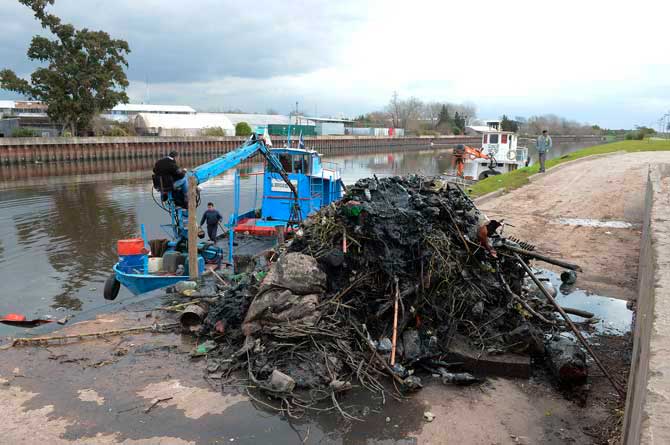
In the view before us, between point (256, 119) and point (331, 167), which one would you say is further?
point (256, 119)

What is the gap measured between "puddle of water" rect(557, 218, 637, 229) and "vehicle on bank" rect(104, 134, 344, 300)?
738 centimetres

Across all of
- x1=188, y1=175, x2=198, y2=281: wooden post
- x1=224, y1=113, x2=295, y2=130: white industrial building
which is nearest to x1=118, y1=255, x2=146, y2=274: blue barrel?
x1=188, y1=175, x2=198, y2=281: wooden post

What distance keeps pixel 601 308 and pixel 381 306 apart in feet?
13.0

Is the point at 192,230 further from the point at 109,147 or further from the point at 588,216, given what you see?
the point at 109,147

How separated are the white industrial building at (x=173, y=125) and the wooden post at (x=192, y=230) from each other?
5431cm

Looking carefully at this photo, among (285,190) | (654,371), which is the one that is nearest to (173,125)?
(285,190)

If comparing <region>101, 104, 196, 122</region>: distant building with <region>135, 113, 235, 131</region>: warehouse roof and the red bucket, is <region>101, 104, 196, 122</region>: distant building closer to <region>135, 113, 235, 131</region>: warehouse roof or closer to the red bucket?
<region>135, 113, 235, 131</region>: warehouse roof

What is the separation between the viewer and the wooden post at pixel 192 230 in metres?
9.45

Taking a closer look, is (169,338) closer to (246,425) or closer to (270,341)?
(270,341)

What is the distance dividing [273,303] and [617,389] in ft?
Answer: 13.4

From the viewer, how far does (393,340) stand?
232 inches

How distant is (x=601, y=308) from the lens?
25.3 ft

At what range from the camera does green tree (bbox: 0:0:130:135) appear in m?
44.4

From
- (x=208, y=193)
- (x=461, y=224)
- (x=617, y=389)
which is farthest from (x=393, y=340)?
(x=208, y=193)
